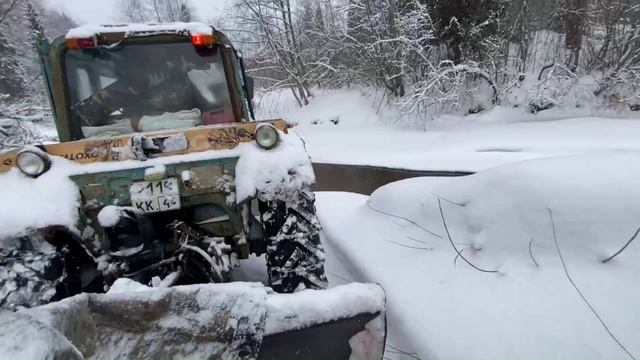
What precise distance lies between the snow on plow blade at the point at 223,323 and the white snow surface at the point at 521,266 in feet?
2.81

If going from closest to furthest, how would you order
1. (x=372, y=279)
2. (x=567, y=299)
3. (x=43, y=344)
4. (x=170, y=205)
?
(x=43, y=344) → (x=567, y=299) → (x=170, y=205) → (x=372, y=279)

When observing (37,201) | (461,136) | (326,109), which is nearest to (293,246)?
(37,201)

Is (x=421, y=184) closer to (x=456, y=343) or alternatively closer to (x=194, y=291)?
(x=456, y=343)

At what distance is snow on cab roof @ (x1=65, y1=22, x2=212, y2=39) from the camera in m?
3.11

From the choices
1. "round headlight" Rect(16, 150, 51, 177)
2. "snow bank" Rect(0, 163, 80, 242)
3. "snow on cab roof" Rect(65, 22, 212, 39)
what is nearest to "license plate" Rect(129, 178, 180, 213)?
"snow bank" Rect(0, 163, 80, 242)

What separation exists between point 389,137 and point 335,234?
761cm

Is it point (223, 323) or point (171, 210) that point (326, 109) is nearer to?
point (171, 210)

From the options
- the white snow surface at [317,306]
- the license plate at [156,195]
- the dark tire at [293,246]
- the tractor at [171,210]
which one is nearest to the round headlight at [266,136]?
the tractor at [171,210]

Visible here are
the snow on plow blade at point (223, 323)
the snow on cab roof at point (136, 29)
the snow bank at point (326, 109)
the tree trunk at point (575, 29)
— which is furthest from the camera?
the snow bank at point (326, 109)

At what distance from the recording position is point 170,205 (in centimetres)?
255

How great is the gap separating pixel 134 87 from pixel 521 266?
10.9 feet

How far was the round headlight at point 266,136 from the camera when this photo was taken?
8.69 ft

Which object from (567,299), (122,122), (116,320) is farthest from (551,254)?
(122,122)

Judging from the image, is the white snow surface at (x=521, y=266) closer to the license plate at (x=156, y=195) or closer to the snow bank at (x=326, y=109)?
the license plate at (x=156, y=195)
